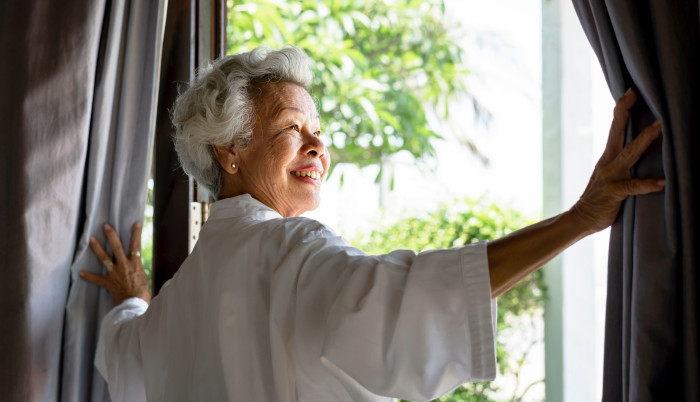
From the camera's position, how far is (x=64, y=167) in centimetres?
164

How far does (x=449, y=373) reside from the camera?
0.95 m

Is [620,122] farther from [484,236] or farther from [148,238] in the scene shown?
[484,236]

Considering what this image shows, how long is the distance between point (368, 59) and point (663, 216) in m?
3.58

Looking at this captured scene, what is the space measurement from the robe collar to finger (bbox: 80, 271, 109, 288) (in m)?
0.52

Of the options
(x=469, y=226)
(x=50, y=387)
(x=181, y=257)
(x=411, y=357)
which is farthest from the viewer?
(x=469, y=226)

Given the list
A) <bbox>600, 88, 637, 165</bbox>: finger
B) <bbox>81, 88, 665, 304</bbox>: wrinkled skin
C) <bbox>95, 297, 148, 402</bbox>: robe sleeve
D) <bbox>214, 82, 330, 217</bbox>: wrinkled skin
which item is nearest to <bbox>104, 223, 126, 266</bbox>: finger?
<bbox>81, 88, 665, 304</bbox>: wrinkled skin

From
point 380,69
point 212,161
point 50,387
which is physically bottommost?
point 50,387

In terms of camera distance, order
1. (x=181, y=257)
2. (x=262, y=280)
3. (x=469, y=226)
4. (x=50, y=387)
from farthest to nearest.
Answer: (x=469, y=226), (x=181, y=257), (x=50, y=387), (x=262, y=280)

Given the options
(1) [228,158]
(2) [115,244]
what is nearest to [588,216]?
(1) [228,158]

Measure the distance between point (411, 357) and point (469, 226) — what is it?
218 cm

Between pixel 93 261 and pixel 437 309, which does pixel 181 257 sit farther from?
pixel 437 309

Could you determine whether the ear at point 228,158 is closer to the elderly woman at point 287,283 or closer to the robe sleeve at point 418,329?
the elderly woman at point 287,283

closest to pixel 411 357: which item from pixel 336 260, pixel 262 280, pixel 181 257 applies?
pixel 336 260

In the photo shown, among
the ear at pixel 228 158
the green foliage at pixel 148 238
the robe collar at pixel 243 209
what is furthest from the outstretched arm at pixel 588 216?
the green foliage at pixel 148 238
